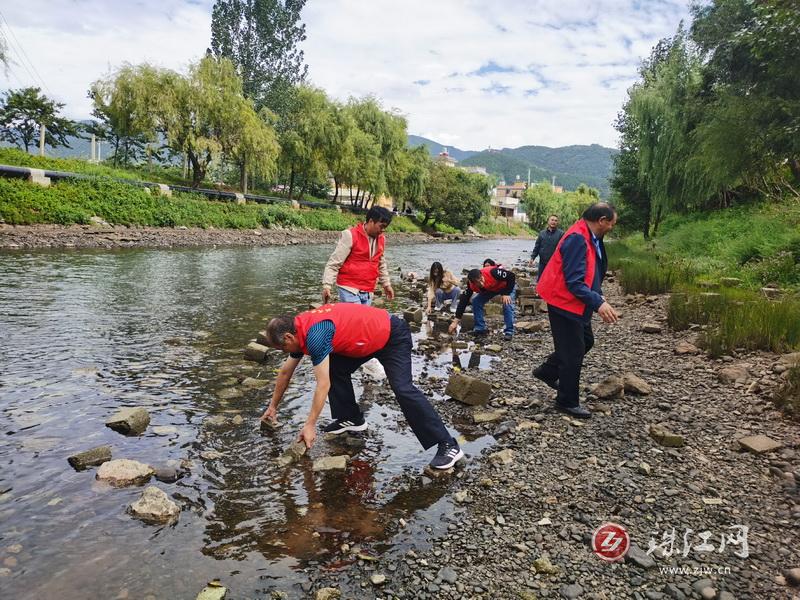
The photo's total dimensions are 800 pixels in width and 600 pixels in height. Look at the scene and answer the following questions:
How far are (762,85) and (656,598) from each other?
1981 centimetres

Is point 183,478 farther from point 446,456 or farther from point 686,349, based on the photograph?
point 686,349

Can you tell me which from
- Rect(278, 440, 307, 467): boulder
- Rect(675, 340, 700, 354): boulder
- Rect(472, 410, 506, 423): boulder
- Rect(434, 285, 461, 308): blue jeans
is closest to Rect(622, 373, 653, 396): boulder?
Rect(472, 410, 506, 423): boulder

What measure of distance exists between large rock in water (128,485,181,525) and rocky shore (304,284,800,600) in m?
1.33

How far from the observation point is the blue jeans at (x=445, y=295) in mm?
13125

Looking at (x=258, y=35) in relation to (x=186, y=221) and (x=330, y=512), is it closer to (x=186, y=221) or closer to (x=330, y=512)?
(x=186, y=221)

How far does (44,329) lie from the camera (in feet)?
30.6

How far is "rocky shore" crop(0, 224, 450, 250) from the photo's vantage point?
21281 millimetres

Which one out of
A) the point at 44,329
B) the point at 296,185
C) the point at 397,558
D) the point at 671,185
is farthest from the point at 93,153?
the point at 397,558

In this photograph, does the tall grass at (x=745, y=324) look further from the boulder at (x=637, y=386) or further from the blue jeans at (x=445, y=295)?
the blue jeans at (x=445, y=295)

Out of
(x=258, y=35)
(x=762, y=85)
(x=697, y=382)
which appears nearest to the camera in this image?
(x=697, y=382)

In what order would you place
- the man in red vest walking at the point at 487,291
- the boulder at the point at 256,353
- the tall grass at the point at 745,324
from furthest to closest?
the man in red vest walking at the point at 487,291 < the boulder at the point at 256,353 < the tall grass at the point at 745,324

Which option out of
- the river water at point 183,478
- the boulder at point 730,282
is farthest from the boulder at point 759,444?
the boulder at point 730,282

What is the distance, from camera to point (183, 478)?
4516 millimetres

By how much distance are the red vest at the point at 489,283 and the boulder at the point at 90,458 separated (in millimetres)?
7099
